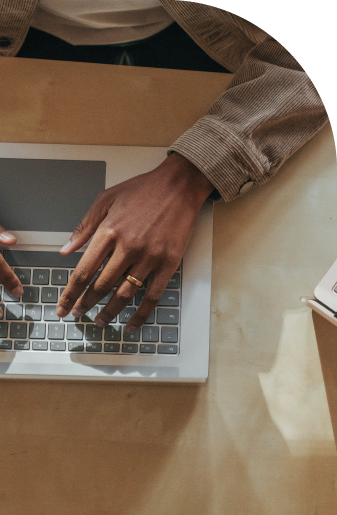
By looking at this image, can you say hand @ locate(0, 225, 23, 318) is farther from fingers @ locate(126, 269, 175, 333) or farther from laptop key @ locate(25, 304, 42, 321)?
fingers @ locate(126, 269, 175, 333)

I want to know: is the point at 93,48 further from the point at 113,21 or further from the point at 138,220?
the point at 138,220

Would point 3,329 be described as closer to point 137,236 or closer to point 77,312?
point 77,312

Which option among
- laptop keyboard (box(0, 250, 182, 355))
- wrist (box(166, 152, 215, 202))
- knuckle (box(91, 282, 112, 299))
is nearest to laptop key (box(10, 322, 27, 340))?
laptop keyboard (box(0, 250, 182, 355))

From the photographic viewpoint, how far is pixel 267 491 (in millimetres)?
492

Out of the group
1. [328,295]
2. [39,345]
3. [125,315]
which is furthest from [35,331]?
[328,295]

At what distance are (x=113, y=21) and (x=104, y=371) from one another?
55 centimetres

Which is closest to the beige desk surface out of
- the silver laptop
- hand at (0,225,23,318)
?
the silver laptop

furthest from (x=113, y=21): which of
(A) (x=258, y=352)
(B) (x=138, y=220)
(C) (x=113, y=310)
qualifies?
(A) (x=258, y=352)

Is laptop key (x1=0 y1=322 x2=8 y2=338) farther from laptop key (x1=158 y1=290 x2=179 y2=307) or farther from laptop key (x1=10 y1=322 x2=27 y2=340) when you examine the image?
laptop key (x1=158 y1=290 x2=179 y2=307)

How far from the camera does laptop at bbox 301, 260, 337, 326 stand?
1.49 ft

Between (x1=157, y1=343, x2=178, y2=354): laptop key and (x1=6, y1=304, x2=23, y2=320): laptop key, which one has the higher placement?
(x1=6, y1=304, x2=23, y2=320): laptop key

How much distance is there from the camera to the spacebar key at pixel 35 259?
0.48 m

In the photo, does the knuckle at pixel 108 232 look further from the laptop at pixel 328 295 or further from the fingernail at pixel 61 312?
the laptop at pixel 328 295

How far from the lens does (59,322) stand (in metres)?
0.48
